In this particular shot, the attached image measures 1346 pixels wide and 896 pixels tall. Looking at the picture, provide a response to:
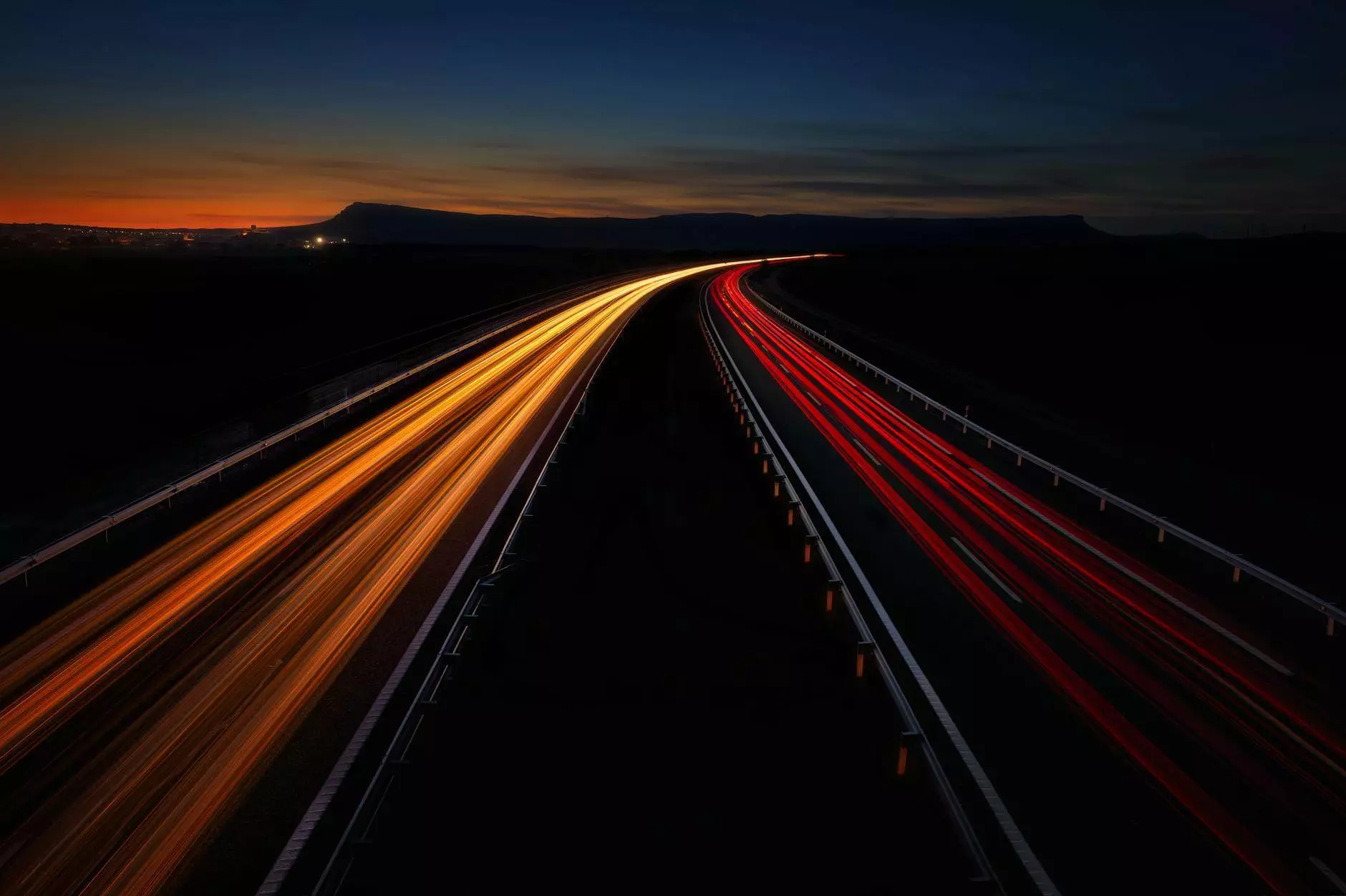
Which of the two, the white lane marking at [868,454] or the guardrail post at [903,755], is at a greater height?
the white lane marking at [868,454]

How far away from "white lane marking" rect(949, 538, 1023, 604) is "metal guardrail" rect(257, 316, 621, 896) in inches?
299

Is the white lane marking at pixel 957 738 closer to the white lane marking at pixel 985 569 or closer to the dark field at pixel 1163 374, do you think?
the white lane marking at pixel 985 569

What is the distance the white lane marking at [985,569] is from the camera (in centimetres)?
1334

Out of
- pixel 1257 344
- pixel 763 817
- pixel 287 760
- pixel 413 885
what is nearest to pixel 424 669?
pixel 287 760

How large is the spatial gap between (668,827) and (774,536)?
870cm

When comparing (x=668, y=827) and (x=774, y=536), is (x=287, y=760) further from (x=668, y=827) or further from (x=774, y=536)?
(x=774, y=536)

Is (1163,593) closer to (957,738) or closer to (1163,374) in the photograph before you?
(957,738)

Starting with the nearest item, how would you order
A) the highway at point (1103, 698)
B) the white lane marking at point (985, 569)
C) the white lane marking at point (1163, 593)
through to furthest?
the highway at point (1103, 698)
the white lane marking at point (1163, 593)
the white lane marking at point (985, 569)

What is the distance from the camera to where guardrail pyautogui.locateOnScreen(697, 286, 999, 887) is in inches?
289

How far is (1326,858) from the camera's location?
7.36 metres

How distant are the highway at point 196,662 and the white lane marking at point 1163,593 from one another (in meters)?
11.0

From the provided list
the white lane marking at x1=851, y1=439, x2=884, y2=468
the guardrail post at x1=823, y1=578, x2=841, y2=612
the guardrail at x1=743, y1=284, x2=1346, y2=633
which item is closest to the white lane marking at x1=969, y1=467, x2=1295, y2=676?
the guardrail at x1=743, y1=284, x2=1346, y2=633

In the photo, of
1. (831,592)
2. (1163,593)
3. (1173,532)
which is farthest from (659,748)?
(1173,532)

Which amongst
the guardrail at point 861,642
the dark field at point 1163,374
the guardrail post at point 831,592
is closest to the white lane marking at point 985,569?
the guardrail at point 861,642
